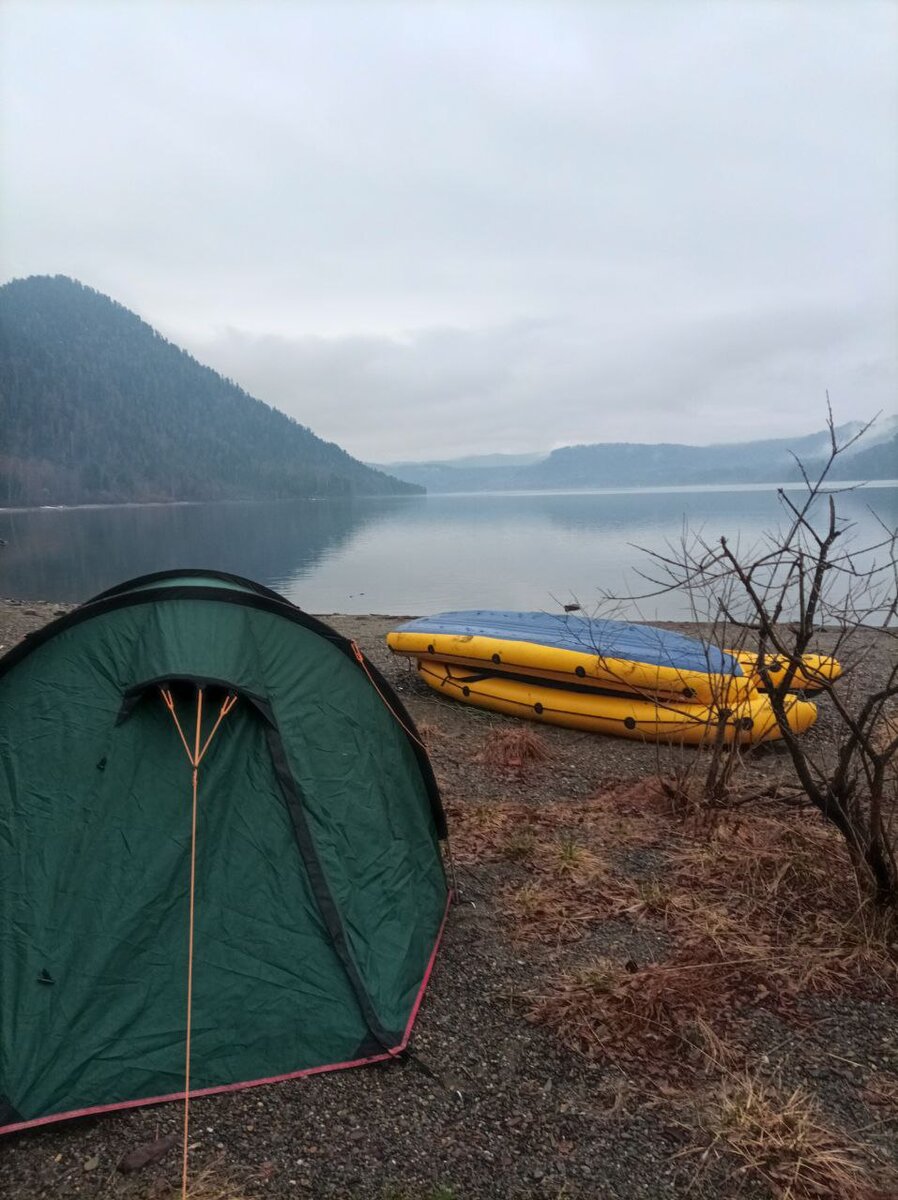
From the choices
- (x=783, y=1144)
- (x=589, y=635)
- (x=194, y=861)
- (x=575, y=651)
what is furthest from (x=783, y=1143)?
(x=589, y=635)

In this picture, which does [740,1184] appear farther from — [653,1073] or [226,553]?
[226,553]

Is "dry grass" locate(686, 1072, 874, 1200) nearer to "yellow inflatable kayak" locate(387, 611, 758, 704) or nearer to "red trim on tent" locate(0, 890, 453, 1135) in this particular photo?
"red trim on tent" locate(0, 890, 453, 1135)

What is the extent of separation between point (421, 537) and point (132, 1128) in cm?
5820

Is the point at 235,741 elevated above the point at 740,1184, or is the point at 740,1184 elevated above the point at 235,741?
the point at 235,741

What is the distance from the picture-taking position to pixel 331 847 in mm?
4074

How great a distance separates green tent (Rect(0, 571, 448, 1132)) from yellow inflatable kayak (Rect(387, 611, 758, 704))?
4.34 meters

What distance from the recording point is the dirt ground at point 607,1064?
294 cm

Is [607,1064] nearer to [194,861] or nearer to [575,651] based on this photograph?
[194,861]

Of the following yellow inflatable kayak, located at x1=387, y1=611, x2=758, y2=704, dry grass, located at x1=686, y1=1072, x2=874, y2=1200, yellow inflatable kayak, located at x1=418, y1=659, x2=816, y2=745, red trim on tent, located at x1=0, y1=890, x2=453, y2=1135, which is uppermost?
yellow inflatable kayak, located at x1=387, y1=611, x2=758, y2=704

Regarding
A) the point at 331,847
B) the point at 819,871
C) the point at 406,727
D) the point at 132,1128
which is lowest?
the point at 132,1128

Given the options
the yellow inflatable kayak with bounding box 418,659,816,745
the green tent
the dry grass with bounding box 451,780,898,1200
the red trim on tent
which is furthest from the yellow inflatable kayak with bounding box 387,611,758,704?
the red trim on tent

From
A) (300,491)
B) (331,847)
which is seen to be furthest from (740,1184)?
(300,491)

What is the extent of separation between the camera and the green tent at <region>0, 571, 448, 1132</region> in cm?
340

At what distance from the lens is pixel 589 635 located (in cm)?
934
